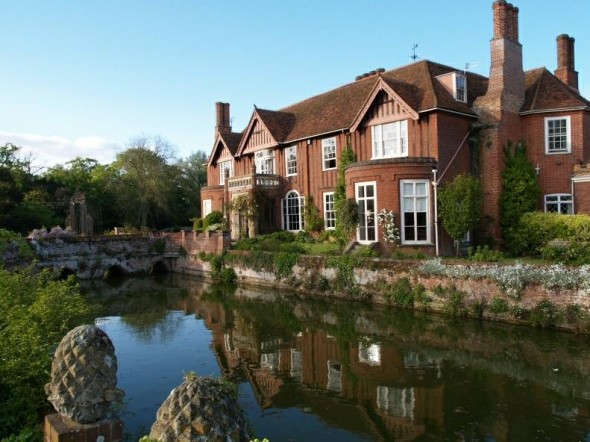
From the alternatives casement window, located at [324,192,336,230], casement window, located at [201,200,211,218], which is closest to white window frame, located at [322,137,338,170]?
casement window, located at [324,192,336,230]

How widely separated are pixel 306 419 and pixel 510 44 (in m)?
20.9

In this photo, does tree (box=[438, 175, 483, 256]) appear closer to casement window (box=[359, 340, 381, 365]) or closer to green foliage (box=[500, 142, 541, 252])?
green foliage (box=[500, 142, 541, 252])

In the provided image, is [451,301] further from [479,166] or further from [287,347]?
[479,166]

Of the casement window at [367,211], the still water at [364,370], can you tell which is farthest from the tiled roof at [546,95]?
the still water at [364,370]

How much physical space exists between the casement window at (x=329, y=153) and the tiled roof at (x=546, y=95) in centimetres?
993

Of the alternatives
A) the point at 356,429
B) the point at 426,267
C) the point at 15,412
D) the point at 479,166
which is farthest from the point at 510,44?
the point at 15,412

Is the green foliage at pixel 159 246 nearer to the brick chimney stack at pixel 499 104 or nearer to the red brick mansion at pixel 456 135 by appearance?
the red brick mansion at pixel 456 135

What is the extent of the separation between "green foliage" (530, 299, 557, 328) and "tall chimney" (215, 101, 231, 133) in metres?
30.1

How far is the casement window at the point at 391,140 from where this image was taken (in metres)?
23.5

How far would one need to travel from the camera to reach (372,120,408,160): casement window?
925 inches

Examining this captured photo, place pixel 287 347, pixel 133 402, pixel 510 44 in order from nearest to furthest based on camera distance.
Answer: pixel 133 402 < pixel 287 347 < pixel 510 44

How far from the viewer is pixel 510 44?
897 inches

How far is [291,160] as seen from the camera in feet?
102

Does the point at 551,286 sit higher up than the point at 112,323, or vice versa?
the point at 551,286
